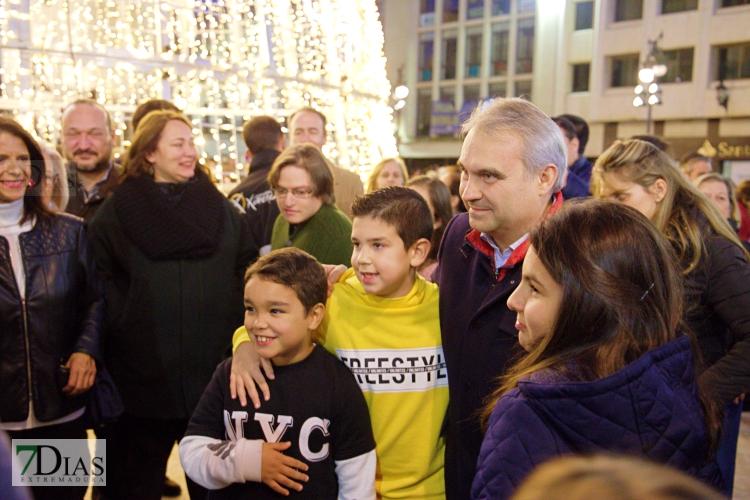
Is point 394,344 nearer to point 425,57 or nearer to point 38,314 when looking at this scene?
point 38,314

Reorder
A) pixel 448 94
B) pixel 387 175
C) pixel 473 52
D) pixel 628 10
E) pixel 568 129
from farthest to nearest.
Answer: pixel 448 94 → pixel 473 52 → pixel 628 10 → pixel 387 175 → pixel 568 129

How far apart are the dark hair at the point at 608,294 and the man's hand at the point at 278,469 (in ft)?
2.98

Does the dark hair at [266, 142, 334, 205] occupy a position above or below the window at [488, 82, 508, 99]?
below

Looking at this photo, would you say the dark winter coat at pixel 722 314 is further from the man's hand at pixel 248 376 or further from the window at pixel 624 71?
the window at pixel 624 71

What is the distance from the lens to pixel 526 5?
2616 cm

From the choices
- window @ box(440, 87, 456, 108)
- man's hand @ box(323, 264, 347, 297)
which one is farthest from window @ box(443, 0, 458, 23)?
man's hand @ box(323, 264, 347, 297)

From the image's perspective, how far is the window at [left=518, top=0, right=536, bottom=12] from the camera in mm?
25828

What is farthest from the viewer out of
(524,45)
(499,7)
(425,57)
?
(425,57)

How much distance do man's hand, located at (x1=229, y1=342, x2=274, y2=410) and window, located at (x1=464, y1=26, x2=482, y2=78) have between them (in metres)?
27.4

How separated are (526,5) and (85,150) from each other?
25990 mm

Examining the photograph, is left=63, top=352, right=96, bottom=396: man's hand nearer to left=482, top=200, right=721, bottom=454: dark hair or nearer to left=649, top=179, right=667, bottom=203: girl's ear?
left=482, top=200, right=721, bottom=454: dark hair

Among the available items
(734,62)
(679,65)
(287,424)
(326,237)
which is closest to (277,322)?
(287,424)

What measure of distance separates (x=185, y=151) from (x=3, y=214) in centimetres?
87

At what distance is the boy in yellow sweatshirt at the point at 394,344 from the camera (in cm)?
210
